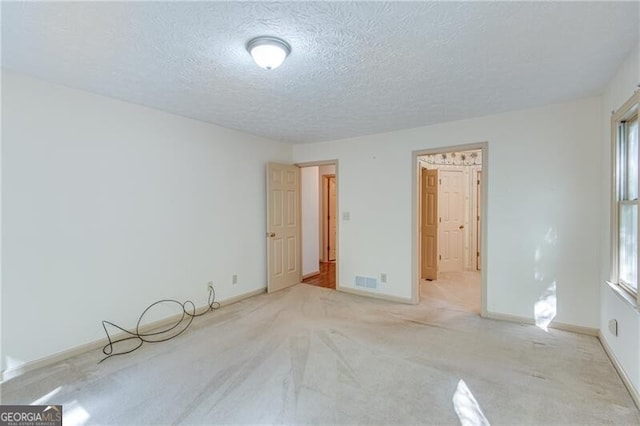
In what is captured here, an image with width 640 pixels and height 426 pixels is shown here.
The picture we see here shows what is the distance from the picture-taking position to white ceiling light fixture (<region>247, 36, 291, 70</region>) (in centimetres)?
188

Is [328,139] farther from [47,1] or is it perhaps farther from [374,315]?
[47,1]

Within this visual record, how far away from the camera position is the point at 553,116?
3.21m

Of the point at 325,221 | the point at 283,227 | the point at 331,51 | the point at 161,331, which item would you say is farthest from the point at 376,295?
the point at 331,51

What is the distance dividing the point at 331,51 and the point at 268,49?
0.45m

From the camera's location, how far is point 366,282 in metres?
4.57

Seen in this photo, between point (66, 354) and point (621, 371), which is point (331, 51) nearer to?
point (621, 371)

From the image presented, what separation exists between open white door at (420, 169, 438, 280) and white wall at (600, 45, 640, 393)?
264 cm

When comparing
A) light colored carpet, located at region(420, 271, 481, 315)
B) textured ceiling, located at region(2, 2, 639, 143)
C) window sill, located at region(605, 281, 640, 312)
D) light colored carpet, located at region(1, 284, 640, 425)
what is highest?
textured ceiling, located at region(2, 2, 639, 143)

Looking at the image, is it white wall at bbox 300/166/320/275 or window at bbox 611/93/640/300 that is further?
white wall at bbox 300/166/320/275

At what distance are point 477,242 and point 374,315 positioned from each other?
146 inches

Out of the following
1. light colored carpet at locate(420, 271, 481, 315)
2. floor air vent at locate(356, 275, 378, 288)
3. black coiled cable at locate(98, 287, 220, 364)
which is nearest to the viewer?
black coiled cable at locate(98, 287, 220, 364)

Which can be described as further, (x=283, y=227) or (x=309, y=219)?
(x=309, y=219)

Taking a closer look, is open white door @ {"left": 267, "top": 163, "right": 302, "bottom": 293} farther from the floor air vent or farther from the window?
the window

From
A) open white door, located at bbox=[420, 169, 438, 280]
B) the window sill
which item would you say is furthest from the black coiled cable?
the window sill
